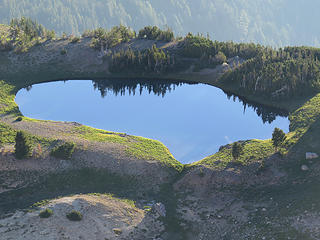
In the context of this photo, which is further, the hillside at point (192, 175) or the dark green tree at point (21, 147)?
the dark green tree at point (21, 147)

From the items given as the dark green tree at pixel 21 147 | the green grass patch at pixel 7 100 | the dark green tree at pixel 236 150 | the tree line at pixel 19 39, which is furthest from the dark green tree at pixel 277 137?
the tree line at pixel 19 39

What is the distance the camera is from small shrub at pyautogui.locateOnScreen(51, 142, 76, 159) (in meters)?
61.8

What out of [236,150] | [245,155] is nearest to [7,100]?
[236,150]

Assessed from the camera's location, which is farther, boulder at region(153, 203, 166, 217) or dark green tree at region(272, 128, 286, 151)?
dark green tree at region(272, 128, 286, 151)

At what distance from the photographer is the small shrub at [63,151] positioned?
61.8 m

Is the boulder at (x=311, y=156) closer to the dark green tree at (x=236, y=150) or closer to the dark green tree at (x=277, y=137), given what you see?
the dark green tree at (x=277, y=137)

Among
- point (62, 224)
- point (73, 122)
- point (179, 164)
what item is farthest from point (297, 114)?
point (62, 224)

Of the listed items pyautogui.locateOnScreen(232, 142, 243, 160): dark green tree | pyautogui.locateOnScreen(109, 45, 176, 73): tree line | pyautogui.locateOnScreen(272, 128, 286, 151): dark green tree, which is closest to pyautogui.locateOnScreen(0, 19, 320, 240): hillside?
pyautogui.locateOnScreen(232, 142, 243, 160): dark green tree

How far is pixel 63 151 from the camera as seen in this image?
61969 millimetres

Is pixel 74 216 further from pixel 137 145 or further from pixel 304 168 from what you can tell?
pixel 304 168

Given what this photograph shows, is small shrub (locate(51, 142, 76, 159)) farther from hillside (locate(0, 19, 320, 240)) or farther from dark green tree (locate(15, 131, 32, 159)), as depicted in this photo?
dark green tree (locate(15, 131, 32, 159))

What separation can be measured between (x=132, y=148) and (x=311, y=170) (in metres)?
29.0

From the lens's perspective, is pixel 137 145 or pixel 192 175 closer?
pixel 192 175

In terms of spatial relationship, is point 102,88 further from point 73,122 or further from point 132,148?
point 132,148
